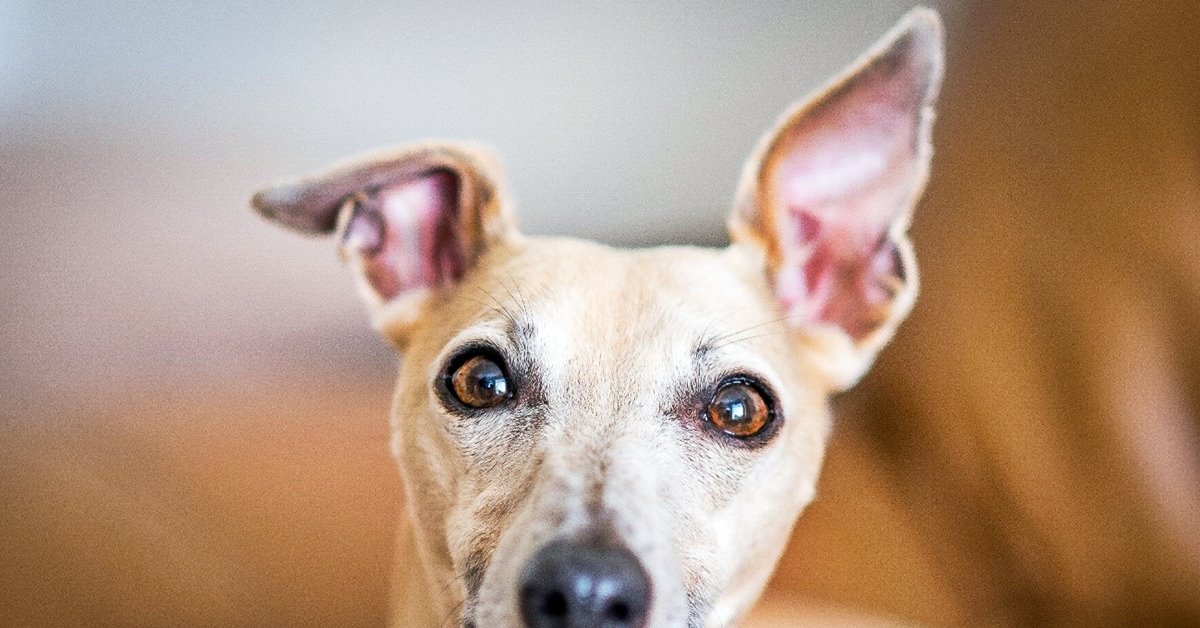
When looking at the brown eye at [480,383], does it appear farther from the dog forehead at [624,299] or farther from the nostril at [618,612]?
the nostril at [618,612]

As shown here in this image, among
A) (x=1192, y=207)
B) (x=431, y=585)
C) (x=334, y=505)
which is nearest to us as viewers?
(x=1192, y=207)

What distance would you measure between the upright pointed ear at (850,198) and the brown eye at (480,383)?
0.48 metres

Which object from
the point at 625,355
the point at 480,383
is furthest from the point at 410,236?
the point at 625,355

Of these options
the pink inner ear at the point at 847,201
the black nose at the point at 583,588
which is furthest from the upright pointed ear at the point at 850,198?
the black nose at the point at 583,588

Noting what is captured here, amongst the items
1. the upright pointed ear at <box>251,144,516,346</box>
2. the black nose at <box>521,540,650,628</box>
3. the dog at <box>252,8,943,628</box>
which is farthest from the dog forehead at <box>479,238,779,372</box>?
the black nose at <box>521,540,650,628</box>

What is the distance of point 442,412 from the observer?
3.90 feet

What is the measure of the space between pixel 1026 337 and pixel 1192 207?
0.91 feet

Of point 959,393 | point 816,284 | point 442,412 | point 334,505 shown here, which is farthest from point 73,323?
point 959,393

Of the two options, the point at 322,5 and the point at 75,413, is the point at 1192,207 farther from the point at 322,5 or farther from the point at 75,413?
the point at 75,413

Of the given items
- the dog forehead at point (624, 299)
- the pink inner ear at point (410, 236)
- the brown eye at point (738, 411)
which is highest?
the pink inner ear at point (410, 236)

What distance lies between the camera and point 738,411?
3.88 ft

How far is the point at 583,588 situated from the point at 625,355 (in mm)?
373

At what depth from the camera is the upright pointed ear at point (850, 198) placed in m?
1.26

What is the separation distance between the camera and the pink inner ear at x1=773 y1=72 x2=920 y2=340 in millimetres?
1290
